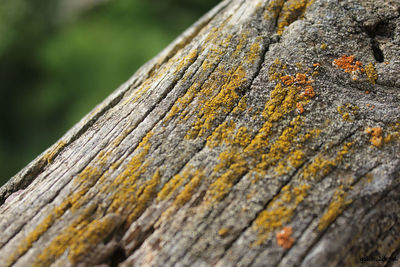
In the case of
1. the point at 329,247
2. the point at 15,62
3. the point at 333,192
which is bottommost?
the point at 329,247

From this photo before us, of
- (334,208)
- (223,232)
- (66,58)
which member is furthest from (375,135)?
(66,58)

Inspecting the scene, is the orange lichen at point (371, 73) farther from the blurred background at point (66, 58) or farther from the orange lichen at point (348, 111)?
the blurred background at point (66, 58)

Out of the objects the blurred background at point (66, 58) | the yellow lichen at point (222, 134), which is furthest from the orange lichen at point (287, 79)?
the blurred background at point (66, 58)

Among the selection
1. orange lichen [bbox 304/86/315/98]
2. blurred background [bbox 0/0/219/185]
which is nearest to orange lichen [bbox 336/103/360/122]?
orange lichen [bbox 304/86/315/98]

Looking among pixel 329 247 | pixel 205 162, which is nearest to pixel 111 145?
pixel 205 162

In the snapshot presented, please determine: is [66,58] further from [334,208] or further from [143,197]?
[334,208]

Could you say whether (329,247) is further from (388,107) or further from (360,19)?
(360,19)
